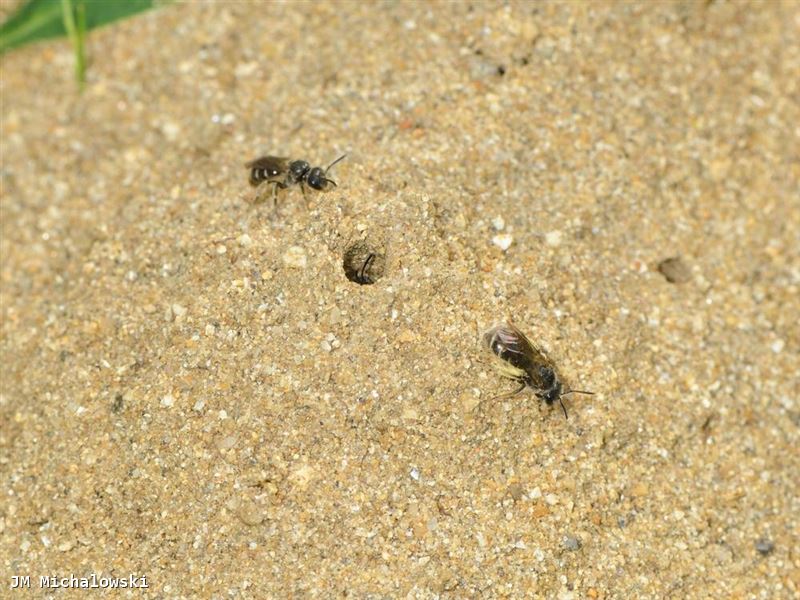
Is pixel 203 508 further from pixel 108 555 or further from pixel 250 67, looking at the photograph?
Answer: pixel 250 67

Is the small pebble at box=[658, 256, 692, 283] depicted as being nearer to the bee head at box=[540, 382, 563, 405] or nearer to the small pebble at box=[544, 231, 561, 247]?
the small pebble at box=[544, 231, 561, 247]

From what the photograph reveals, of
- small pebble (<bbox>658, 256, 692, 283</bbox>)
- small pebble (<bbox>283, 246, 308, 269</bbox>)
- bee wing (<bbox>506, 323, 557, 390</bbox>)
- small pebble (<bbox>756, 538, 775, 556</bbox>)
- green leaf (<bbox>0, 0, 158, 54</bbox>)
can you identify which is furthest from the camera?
green leaf (<bbox>0, 0, 158, 54</bbox>)

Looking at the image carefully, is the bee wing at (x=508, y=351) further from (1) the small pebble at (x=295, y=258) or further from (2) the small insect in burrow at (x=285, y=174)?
(2) the small insect in burrow at (x=285, y=174)

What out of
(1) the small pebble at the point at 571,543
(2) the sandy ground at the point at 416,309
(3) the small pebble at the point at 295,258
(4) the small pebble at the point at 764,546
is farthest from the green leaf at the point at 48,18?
(4) the small pebble at the point at 764,546

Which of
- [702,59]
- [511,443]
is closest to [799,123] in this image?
[702,59]

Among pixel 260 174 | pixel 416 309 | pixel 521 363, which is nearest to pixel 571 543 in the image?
pixel 521 363

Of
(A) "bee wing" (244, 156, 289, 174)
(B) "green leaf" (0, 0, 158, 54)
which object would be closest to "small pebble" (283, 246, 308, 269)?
(A) "bee wing" (244, 156, 289, 174)

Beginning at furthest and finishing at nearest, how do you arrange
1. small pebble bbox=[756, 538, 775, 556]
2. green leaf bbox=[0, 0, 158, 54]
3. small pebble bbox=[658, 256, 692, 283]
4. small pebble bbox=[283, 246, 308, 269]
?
1. green leaf bbox=[0, 0, 158, 54]
2. small pebble bbox=[658, 256, 692, 283]
3. small pebble bbox=[756, 538, 775, 556]
4. small pebble bbox=[283, 246, 308, 269]

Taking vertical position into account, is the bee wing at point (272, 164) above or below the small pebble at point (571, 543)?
above
